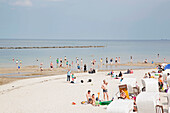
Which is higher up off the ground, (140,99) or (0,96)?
(140,99)

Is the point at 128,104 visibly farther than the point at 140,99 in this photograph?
No

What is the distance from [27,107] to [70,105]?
2288mm

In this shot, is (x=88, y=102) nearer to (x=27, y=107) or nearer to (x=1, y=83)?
(x=27, y=107)

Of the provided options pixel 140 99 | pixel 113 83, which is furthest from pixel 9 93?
pixel 140 99

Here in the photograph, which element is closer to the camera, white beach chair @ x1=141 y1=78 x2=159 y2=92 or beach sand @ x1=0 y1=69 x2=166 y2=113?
beach sand @ x1=0 y1=69 x2=166 y2=113

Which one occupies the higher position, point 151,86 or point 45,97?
point 151,86

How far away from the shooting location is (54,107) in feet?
43.6

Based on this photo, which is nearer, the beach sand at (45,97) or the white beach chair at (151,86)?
the beach sand at (45,97)

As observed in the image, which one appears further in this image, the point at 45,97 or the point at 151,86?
the point at 45,97

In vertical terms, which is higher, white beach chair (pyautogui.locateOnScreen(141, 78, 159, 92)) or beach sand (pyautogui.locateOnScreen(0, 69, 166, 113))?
white beach chair (pyautogui.locateOnScreen(141, 78, 159, 92))

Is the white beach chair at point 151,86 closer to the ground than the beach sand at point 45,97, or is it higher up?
higher up

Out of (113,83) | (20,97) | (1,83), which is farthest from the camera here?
(1,83)

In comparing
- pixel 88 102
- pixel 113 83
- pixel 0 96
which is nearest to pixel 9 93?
pixel 0 96

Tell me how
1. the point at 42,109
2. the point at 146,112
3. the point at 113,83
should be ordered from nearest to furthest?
the point at 146,112 → the point at 42,109 → the point at 113,83
